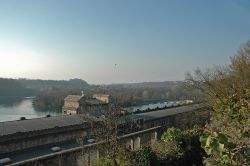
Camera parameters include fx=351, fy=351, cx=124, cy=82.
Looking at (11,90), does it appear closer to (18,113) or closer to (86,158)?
(18,113)

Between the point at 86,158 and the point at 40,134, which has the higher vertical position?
the point at 86,158

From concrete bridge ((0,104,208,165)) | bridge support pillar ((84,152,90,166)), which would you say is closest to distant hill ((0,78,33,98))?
concrete bridge ((0,104,208,165))

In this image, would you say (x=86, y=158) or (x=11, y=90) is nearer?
(x=86, y=158)

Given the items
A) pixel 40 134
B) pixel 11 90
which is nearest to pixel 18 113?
pixel 40 134

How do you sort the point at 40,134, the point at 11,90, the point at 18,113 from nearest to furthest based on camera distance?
the point at 40,134
the point at 18,113
the point at 11,90

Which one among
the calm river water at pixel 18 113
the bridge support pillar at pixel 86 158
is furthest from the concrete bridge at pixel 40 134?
the calm river water at pixel 18 113

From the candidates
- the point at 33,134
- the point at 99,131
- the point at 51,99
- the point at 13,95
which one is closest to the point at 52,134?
the point at 33,134

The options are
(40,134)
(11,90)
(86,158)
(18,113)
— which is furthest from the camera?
Result: (11,90)

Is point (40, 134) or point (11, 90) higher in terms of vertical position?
point (11, 90)

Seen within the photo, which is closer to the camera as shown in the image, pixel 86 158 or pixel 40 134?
pixel 86 158

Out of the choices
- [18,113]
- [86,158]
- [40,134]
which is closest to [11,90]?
[18,113]

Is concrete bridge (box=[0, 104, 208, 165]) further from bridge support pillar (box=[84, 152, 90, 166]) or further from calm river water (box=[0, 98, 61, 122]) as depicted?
calm river water (box=[0, 98, 61, 122])

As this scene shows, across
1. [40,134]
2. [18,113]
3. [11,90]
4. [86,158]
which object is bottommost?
[18,113]

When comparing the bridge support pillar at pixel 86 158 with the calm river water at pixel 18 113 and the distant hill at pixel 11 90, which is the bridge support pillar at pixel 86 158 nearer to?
the calm river water at pixel 18 113
